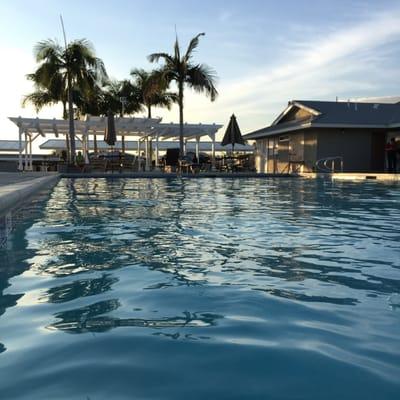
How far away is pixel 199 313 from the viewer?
2740 millimetres

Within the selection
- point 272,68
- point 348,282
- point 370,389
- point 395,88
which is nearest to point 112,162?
point 272,68

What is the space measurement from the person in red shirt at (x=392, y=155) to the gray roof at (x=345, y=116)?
1.50m

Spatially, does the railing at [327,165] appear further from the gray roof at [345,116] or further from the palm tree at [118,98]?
the palm tree at [118,98]

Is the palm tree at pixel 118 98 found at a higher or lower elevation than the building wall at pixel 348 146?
higher

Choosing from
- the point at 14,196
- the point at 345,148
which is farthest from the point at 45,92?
the point at 14,196

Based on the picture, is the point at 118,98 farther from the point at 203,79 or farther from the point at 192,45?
the point at 203,79

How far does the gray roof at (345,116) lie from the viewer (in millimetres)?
21844

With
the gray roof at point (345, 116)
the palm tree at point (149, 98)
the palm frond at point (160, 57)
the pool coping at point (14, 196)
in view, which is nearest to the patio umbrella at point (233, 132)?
the gray roof at point (345, 116)

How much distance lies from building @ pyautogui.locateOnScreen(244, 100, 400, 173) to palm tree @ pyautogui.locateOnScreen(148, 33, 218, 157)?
176 inches

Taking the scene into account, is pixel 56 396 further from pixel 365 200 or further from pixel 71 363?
pixel 365 200

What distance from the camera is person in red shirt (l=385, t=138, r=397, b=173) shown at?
19766 mm

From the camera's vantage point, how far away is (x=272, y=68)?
20.7 metres

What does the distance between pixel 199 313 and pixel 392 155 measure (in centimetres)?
1934

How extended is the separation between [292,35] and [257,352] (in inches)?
651
